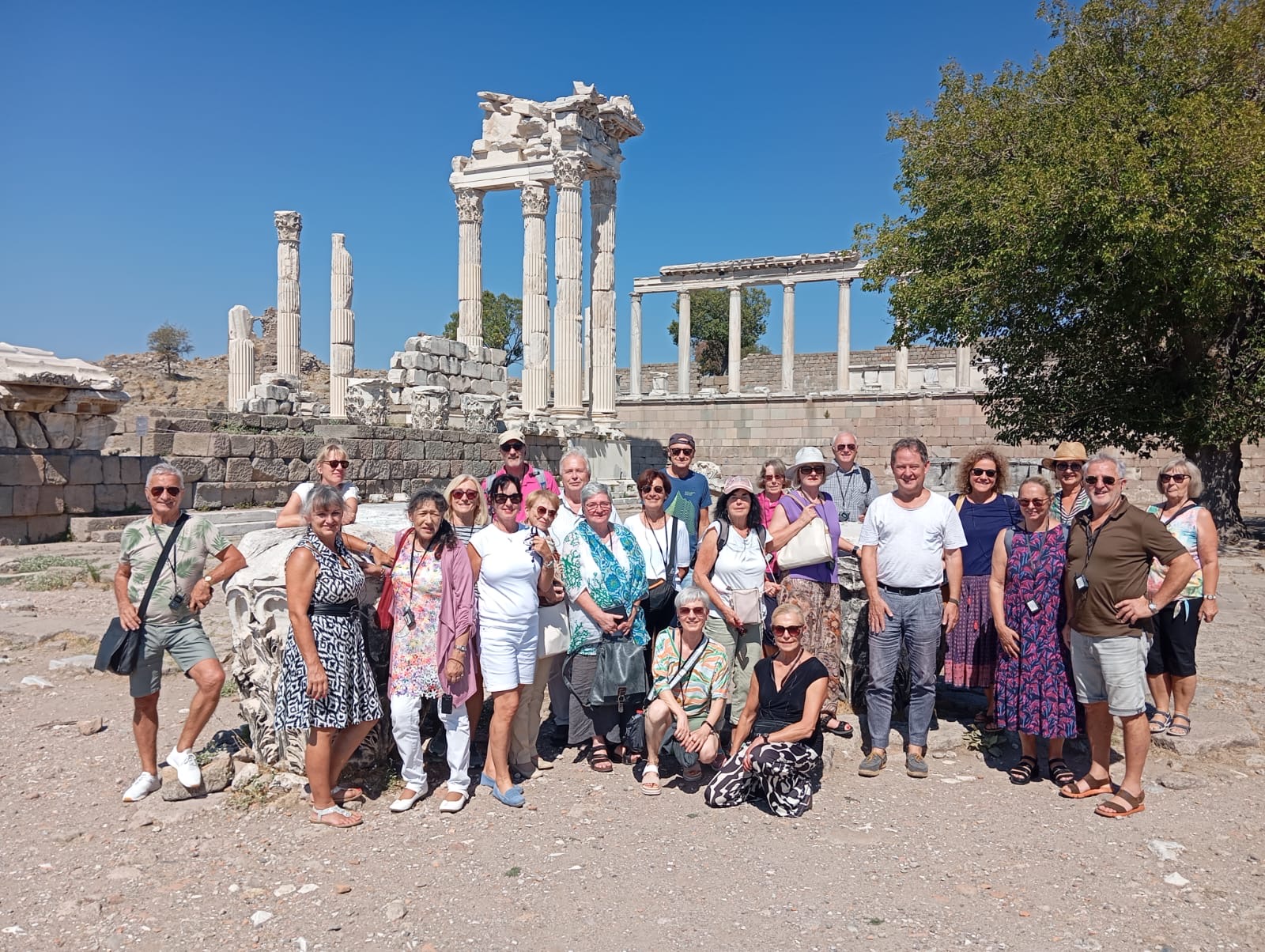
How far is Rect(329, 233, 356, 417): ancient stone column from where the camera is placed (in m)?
24.0

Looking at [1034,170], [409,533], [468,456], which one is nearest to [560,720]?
[409,533]

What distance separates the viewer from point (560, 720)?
5348 mm

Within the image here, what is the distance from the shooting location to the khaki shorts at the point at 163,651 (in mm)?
4395

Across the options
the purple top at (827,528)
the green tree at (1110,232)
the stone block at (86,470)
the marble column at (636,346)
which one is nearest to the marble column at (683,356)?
the marble column at (636,346)

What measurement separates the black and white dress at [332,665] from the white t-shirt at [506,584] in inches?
24.1

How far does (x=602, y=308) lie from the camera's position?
2494 centimetres

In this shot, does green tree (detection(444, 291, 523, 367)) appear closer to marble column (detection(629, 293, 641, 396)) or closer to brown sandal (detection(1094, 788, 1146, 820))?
marble column (detection(629, 293, 641, 396))

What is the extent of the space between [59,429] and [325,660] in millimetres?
11484

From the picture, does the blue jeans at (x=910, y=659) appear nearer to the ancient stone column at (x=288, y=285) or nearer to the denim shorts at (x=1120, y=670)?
the denim shorts at (x=1120, y=670)

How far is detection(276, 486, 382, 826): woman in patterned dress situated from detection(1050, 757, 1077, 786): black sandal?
11.6ft

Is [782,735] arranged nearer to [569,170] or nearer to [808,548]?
[808,548]

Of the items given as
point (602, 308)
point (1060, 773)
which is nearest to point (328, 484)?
point (1060, 773)

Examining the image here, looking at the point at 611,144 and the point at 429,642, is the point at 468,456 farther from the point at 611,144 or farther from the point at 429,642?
the point at 429,642

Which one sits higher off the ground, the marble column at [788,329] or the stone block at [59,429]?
the marble column at [788,329]
